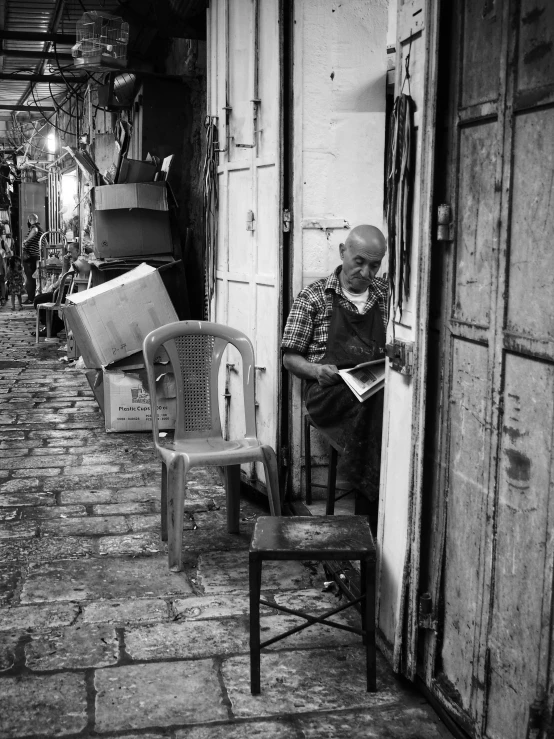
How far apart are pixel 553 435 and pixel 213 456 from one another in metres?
2.37

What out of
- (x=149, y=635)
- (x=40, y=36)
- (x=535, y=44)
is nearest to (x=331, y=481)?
(x=149, y=635)

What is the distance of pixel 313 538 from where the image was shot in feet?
10.2

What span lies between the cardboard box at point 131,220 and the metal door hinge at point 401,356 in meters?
4.98

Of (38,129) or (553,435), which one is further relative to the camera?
(38,129)

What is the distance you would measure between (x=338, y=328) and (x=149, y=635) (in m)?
1.95

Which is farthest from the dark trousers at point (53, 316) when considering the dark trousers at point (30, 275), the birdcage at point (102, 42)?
the dark trousers at point (30, 275)

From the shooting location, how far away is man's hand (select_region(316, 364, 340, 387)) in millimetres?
4352

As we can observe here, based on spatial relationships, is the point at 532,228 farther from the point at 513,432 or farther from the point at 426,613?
the point at 426,613

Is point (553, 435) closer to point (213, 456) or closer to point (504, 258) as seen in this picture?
point (504, 258)

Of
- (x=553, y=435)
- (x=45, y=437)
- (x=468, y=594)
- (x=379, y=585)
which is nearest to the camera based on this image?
(x=553, y=435)

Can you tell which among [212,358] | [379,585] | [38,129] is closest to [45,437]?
[212,358]

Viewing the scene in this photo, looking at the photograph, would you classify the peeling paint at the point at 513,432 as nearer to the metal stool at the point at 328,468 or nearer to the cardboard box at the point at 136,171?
the metal stool at the point at 328,468

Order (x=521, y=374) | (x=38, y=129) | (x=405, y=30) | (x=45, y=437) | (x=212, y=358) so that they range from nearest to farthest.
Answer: (x=521, y=374) < (x=405, y=30) < (x=212, y=358) < (x=45, y=437) < (x=38, y=129)

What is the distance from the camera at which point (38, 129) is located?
20.6 m
